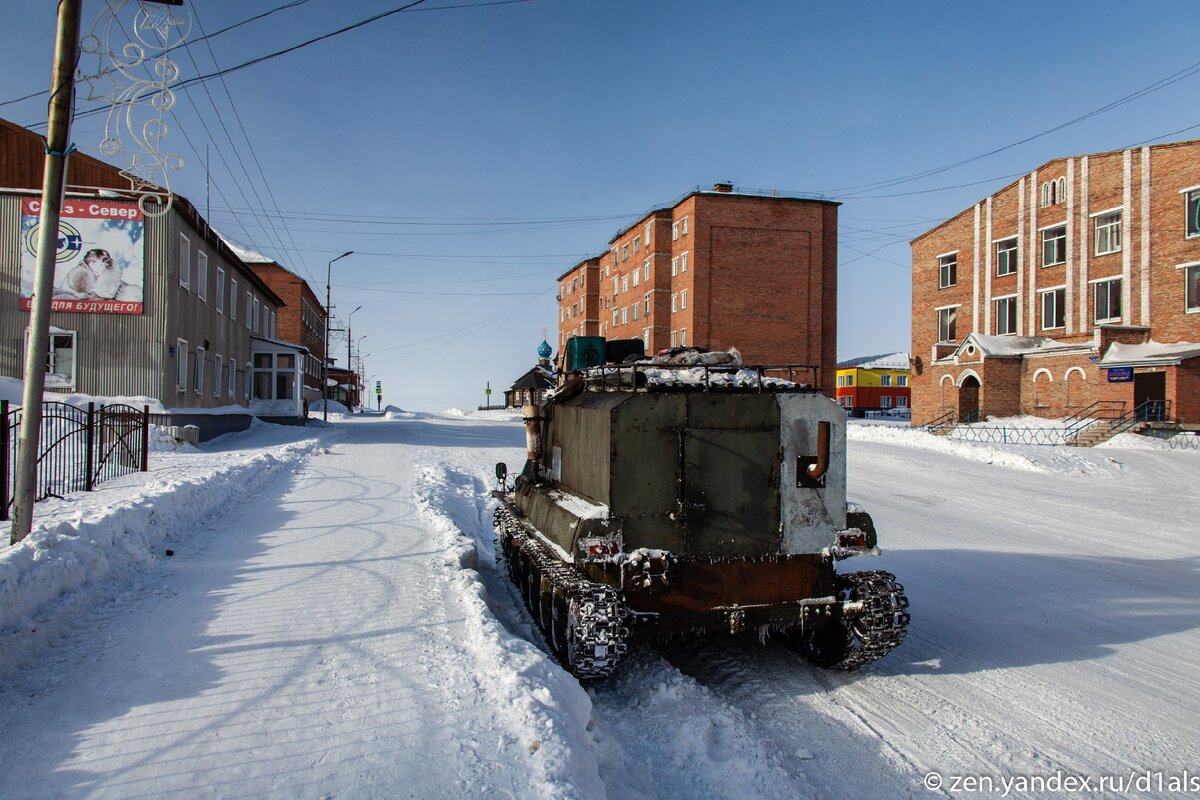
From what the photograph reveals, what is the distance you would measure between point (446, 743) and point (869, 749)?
7.98 feet

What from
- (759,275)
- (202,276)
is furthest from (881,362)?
(202,276)

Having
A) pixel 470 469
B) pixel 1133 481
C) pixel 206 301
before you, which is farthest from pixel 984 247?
pixel 206 301

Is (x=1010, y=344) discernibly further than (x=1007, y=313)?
No

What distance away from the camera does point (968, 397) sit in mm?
34562

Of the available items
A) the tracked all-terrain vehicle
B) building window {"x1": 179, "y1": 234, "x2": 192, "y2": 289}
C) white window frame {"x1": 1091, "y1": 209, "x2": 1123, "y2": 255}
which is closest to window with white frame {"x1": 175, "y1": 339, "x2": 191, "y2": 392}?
building window {"x1": 179, "y1": 234, "x2": 192, "y2": 289}

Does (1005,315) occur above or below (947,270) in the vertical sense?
below

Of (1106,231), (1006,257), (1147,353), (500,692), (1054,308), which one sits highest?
(1106,231)

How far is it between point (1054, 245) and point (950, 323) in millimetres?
6650

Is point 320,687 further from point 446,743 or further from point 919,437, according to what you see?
point 919,437

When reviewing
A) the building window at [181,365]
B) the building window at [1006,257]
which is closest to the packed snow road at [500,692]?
the building window at [181,365]

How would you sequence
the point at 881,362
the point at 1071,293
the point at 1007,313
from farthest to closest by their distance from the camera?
the point at 881,362
the point at 1007,313
the point at 1071,293

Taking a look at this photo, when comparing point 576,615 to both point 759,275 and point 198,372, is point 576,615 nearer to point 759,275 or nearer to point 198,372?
point 198,372

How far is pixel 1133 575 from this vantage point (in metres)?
8.72

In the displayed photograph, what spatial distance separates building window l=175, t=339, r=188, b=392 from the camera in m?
21.8
